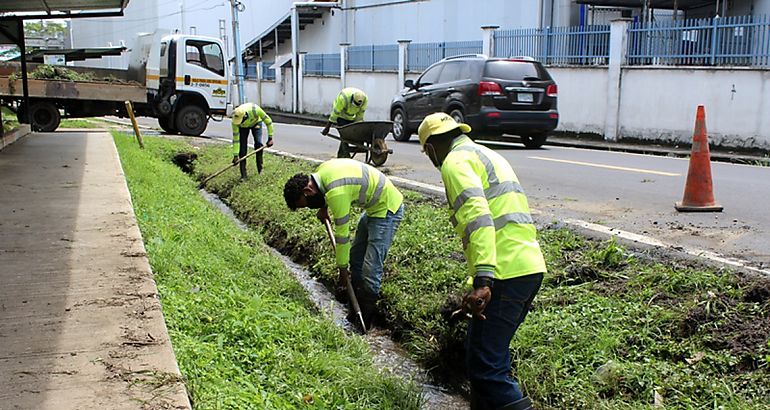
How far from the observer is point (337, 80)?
90.0ft

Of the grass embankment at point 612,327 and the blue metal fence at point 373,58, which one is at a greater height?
the blue metal fence at point 373,58

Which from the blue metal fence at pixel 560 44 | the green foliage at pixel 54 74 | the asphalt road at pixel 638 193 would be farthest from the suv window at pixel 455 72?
the green foliage at pixel 54 74

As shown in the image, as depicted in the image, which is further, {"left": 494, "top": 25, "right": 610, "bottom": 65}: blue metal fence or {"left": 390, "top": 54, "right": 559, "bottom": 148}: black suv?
{"left": 494, "top": 25, "right": 610, "bottom": 65}: blue metal fence

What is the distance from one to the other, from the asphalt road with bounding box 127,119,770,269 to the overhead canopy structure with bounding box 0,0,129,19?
395cm

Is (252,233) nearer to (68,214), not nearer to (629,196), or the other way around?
(68,214)

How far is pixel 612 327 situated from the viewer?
173 inches

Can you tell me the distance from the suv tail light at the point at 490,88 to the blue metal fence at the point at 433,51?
6.71 meters

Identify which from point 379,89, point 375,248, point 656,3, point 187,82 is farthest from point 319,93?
point 375,248

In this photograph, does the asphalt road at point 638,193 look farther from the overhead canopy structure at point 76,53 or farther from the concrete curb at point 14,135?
the overhead canopy structure at point 76,53

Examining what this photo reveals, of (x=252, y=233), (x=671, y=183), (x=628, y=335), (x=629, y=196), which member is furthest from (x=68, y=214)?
(x=671, y=183)

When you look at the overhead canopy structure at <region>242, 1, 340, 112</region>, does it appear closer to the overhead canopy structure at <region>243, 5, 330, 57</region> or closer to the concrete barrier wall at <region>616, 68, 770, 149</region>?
the overhead canopy structure at <region>243, 5, 330, 57</region>

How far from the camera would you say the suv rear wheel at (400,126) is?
15562mm

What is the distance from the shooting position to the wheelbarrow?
1012 cm

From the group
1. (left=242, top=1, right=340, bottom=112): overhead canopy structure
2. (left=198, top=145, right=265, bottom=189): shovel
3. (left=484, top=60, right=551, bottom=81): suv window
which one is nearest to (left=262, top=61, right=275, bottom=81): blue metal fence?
(left=242, top=1, right=340, bottom=112): overhead canopy structure
